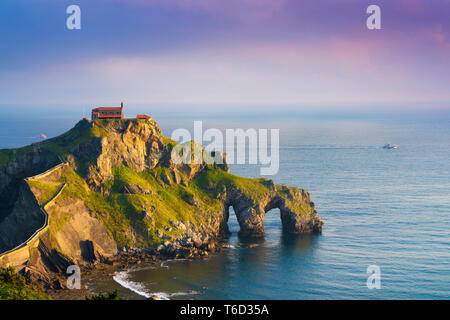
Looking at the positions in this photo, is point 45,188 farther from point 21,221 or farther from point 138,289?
point 138,289

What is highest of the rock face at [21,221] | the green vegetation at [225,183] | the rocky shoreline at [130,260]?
the green vegetation at [225,183]

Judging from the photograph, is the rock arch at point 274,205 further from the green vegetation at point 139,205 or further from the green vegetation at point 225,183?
the green vegetation at point 139,205

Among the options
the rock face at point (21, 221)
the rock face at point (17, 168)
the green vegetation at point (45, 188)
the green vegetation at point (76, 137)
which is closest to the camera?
the rock face at point (21, 221)

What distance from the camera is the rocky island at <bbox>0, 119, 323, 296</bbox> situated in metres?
99.6

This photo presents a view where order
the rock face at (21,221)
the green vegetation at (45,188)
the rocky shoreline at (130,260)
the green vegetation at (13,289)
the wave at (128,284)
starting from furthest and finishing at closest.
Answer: the green vegetation at (45,188), the rock face at (21,221), the rocky shoreline at (130,260), the wave at (128,284), the green vegetation at (13,289)

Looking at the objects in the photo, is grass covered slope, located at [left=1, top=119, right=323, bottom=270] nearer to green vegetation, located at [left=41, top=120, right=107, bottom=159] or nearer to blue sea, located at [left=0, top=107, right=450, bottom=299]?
green vegetation, located at [left=41, top=120, right=107, bottom=159]

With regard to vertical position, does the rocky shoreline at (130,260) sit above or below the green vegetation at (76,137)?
below

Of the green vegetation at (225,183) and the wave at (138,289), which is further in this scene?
the green vegetation at (225,183)

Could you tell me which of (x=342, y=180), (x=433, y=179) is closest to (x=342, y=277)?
(x=342, y=180)

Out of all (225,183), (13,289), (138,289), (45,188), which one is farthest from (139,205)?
(13,289)

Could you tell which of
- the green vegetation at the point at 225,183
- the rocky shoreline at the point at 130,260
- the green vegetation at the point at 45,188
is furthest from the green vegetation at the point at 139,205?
the green vegetation at the point at 225,183

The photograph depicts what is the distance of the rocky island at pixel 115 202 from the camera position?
327ft

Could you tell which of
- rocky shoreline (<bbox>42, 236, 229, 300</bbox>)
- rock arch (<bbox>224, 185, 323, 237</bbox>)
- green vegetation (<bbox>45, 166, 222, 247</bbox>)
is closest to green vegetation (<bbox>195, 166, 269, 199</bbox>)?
rock arch (<bbox>224, 185, 323, 237</bbox>)
